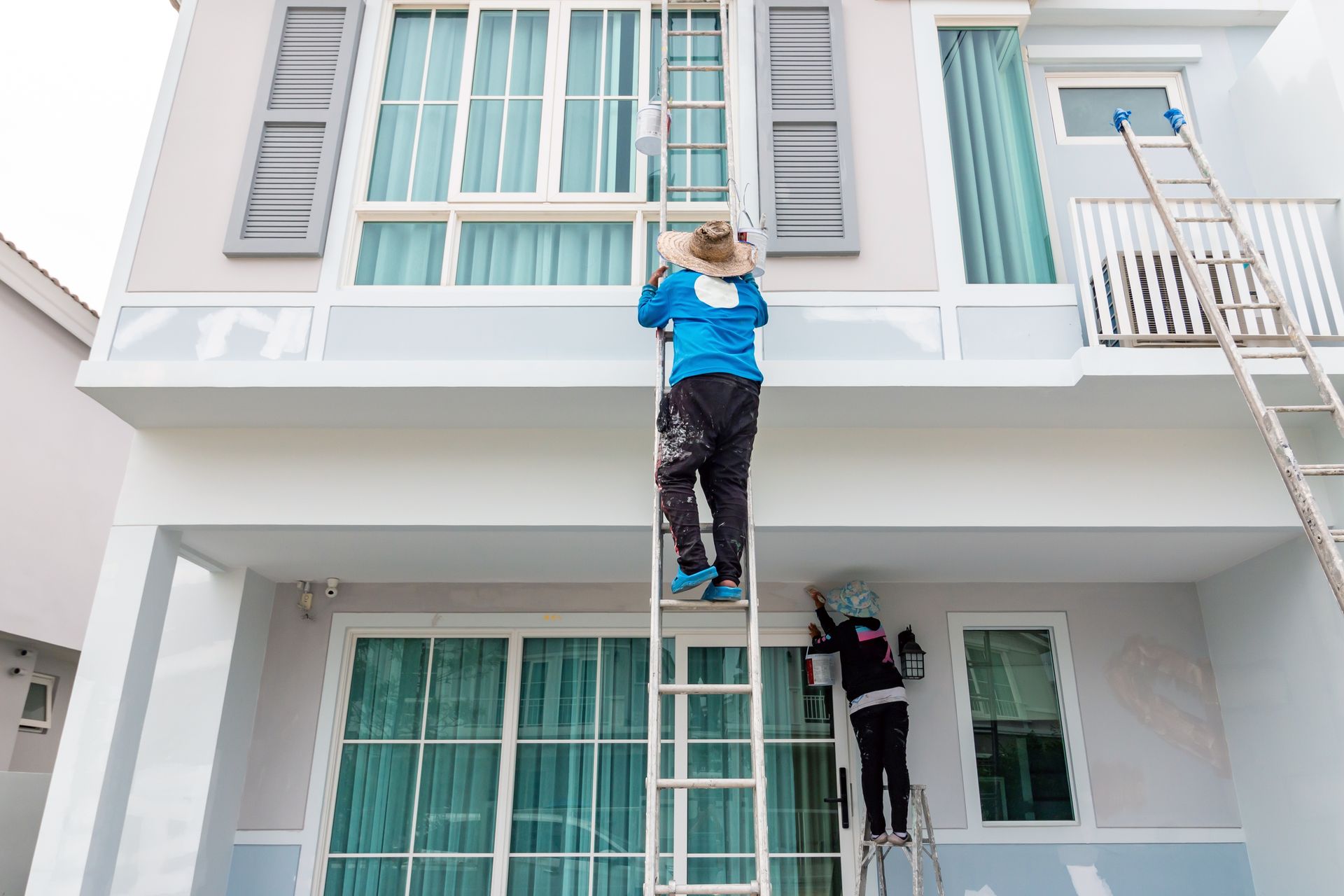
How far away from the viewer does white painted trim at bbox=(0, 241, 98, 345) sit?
676 centimetres

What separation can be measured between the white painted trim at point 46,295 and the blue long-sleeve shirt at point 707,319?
5.92 metres

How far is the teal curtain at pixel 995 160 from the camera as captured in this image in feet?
14.3

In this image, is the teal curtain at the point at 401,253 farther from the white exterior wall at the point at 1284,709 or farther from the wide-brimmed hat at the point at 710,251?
the white exterior wall at the point at 1284,709

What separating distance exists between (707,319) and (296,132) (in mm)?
2520

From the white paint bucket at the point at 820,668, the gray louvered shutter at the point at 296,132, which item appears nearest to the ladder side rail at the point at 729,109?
the gray louvered shutter at the point at 296,132

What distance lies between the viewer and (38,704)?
7289mm

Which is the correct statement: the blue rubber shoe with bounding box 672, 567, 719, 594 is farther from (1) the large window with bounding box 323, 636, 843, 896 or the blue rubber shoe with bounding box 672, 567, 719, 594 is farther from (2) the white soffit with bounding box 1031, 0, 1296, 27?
(2) the white soffit with bounding box 1031, 0, 1296, 27

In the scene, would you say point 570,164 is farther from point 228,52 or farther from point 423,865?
point 423,865

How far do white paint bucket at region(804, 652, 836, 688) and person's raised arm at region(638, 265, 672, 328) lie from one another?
2473 mm

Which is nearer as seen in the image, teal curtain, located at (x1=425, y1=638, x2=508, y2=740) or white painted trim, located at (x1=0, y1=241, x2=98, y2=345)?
teal curtain, located at (x1=425, y1=638, x2=508, y2=740)

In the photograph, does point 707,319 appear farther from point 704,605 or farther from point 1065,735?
point 1065,735

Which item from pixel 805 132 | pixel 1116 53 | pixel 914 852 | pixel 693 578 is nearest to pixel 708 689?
pixel 693 578

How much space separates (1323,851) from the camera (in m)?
4.21

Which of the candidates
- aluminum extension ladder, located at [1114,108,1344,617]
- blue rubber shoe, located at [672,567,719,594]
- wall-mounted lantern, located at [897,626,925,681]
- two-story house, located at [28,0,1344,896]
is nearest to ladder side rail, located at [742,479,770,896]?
blue rubber shoe, located at [672,567,719,594]
